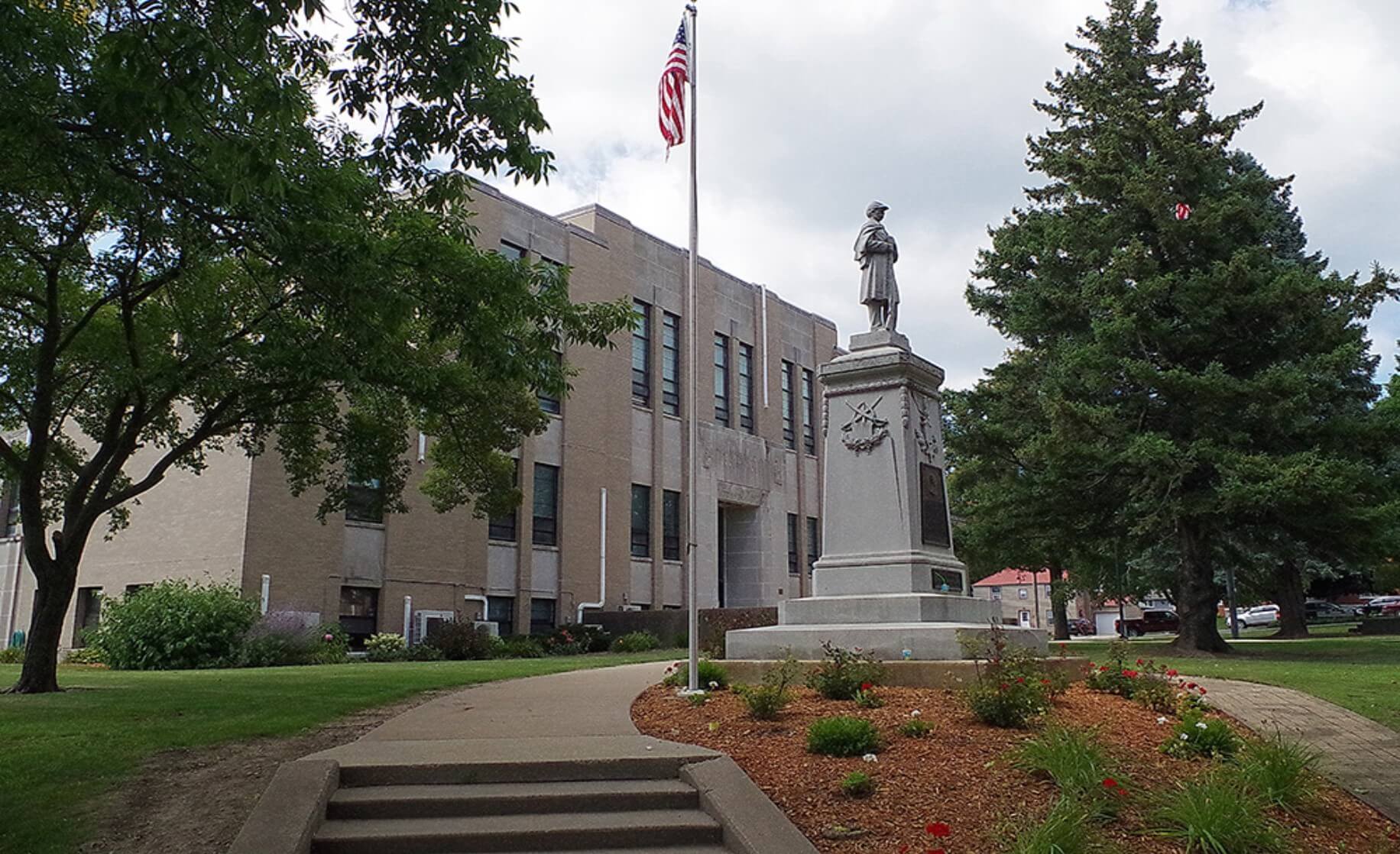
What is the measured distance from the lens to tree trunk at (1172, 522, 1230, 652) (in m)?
23.7

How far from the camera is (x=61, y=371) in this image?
54.1ft

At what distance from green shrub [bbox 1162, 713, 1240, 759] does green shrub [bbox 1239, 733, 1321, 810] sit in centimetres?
61

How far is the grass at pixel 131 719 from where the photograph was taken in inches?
277

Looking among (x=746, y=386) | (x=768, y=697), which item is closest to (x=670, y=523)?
(x=746, y=386)

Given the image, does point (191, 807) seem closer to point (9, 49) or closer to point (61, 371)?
point (9, 49)

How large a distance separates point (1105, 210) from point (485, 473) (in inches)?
644

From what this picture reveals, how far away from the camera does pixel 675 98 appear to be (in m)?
12.8

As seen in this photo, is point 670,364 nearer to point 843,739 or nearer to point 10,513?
point 10,513

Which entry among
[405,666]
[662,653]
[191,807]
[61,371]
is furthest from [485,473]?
[191,807]

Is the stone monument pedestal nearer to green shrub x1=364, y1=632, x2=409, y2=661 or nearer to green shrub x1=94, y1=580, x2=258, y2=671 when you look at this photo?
green shrub x1=94, y1=580, x2=258, y2=671

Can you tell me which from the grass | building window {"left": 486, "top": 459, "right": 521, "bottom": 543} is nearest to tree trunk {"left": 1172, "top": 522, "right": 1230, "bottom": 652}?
the grass

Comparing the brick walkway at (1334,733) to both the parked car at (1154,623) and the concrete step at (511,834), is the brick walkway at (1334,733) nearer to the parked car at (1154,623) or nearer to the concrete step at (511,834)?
the concrete step at (511,834)

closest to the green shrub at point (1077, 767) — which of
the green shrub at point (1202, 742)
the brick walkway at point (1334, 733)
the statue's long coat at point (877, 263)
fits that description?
the green shrub at point (1202, 742)

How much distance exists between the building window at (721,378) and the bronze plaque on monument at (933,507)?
27.5 m
